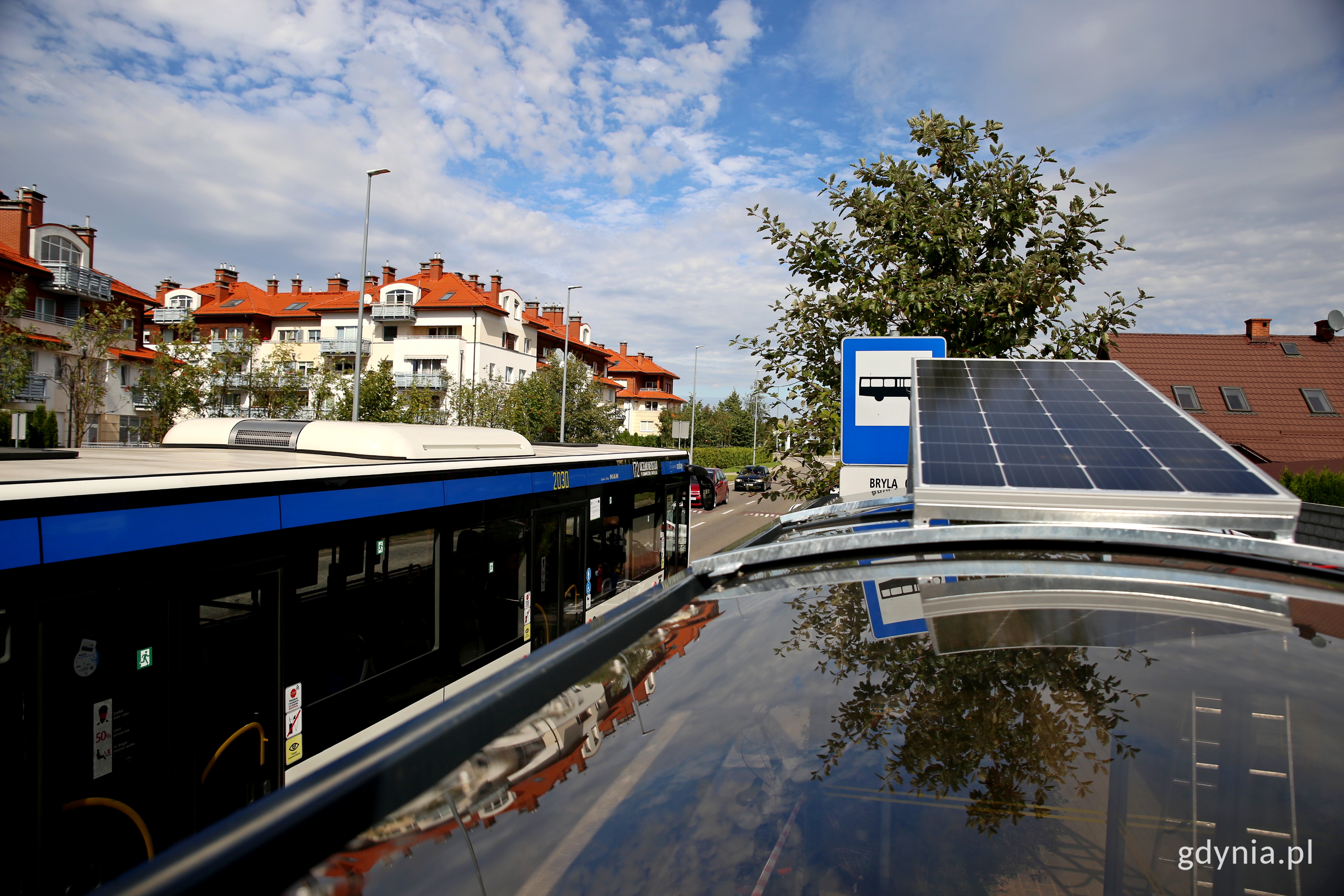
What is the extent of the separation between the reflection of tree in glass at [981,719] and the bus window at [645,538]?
25.7ft

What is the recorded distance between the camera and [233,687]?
3.92 metres

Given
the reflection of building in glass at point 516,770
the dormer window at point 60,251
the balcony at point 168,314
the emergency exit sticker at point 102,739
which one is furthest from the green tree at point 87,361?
the balcony at point 168,314

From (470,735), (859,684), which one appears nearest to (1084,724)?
(859,684)

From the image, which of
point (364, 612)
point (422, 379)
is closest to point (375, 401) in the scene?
point (422, 379)

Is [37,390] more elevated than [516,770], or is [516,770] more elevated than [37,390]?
[37,390]

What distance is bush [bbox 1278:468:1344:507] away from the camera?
16.4 m

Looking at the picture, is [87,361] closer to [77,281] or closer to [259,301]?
[77,281]

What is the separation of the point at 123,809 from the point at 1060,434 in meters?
4.88

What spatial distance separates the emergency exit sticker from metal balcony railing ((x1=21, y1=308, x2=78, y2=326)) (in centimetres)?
4089

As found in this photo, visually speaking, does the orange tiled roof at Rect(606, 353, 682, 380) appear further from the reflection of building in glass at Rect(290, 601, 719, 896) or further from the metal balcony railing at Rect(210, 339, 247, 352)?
the reflection of building in glass at Rect(290, 601, 719, 896)

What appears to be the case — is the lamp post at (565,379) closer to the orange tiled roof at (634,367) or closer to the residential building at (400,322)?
the residential building at (400,322)

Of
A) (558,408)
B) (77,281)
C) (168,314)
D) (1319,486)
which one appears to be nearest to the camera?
(1319,486)

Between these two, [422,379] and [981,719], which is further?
[422,379]

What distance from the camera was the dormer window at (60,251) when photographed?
41.9 m
